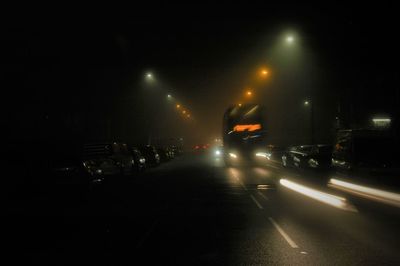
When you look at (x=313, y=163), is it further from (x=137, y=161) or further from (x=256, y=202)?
(x=256, y=202)

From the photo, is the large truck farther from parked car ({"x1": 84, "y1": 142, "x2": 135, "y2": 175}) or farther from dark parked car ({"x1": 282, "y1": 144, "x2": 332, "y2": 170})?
parked car ({"x1": 84, "y1": 142, "x2": 135, "y2": 175})

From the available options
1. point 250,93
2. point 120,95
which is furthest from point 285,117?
point 120,95

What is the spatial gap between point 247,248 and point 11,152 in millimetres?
12828

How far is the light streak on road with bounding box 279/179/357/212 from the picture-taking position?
16219 millimetres

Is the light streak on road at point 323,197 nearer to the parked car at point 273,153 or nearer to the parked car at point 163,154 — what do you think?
the parked car at point 163,154

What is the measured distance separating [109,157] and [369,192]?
41.0 ft

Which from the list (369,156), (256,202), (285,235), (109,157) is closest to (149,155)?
(109,157)

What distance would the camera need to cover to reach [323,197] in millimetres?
17750

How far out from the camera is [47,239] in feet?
37.2

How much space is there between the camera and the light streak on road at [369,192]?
14.7m

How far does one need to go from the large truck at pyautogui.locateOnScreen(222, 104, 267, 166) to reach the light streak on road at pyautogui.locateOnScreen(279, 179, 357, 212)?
20.7 metres

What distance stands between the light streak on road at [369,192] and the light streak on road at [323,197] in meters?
0.88

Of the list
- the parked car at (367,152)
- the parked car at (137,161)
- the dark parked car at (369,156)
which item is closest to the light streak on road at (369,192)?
the dark parked car at (369,156)

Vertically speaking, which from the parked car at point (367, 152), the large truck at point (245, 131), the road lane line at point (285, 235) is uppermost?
the large truck at point (245, 131)
